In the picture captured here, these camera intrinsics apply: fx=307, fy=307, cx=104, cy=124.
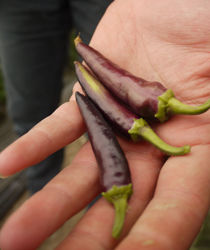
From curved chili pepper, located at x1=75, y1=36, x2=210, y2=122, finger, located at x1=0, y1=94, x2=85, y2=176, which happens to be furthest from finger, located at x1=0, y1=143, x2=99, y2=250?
curved chili pepper, located at x1=75, y1=36, x2=210, y2=122

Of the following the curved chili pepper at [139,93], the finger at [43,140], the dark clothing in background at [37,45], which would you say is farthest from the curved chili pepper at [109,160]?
the dark clothing in background at [37,45]

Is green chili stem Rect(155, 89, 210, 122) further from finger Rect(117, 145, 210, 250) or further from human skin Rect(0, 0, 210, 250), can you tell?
finger Rect(117, 145, 210, 250)

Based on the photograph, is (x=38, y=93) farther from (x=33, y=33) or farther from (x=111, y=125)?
(x=111, y=125)

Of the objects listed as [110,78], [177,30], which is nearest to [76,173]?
[110,78]

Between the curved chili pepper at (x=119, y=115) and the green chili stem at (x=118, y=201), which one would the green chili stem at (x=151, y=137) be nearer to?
the curved chili pepper at (x=119, y=115)

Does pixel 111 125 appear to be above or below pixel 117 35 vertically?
below

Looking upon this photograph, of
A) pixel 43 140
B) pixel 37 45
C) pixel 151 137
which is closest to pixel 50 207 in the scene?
pixel 43 140
